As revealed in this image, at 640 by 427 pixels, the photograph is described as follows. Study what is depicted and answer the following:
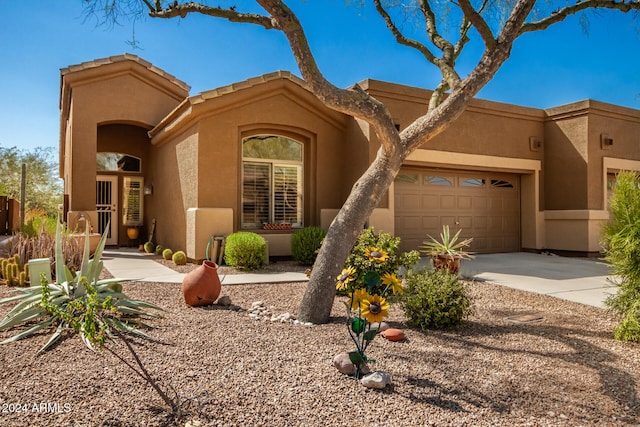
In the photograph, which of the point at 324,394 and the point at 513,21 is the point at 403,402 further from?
the point at 513,21

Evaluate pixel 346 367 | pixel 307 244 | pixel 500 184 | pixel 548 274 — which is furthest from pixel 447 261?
pixel 500 184

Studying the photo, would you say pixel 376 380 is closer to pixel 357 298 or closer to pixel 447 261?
pixel 357 298

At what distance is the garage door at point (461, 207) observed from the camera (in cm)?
1198

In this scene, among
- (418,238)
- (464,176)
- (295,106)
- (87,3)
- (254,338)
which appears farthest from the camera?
(464,176)

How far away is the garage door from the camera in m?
12.0

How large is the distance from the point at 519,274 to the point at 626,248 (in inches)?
183

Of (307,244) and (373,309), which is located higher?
(307,244)

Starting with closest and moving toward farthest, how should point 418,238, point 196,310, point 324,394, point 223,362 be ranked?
point 324,394
point 223,362
point 196,310
point 418,238

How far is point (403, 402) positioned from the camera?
3.22 meters

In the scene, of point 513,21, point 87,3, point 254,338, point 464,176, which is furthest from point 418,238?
point 87,3

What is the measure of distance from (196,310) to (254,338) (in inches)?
59.9

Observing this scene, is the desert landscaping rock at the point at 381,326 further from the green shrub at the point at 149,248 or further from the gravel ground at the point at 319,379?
the green shrub at the point at 149,248

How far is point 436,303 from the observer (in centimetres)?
511

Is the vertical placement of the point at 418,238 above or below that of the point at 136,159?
below
